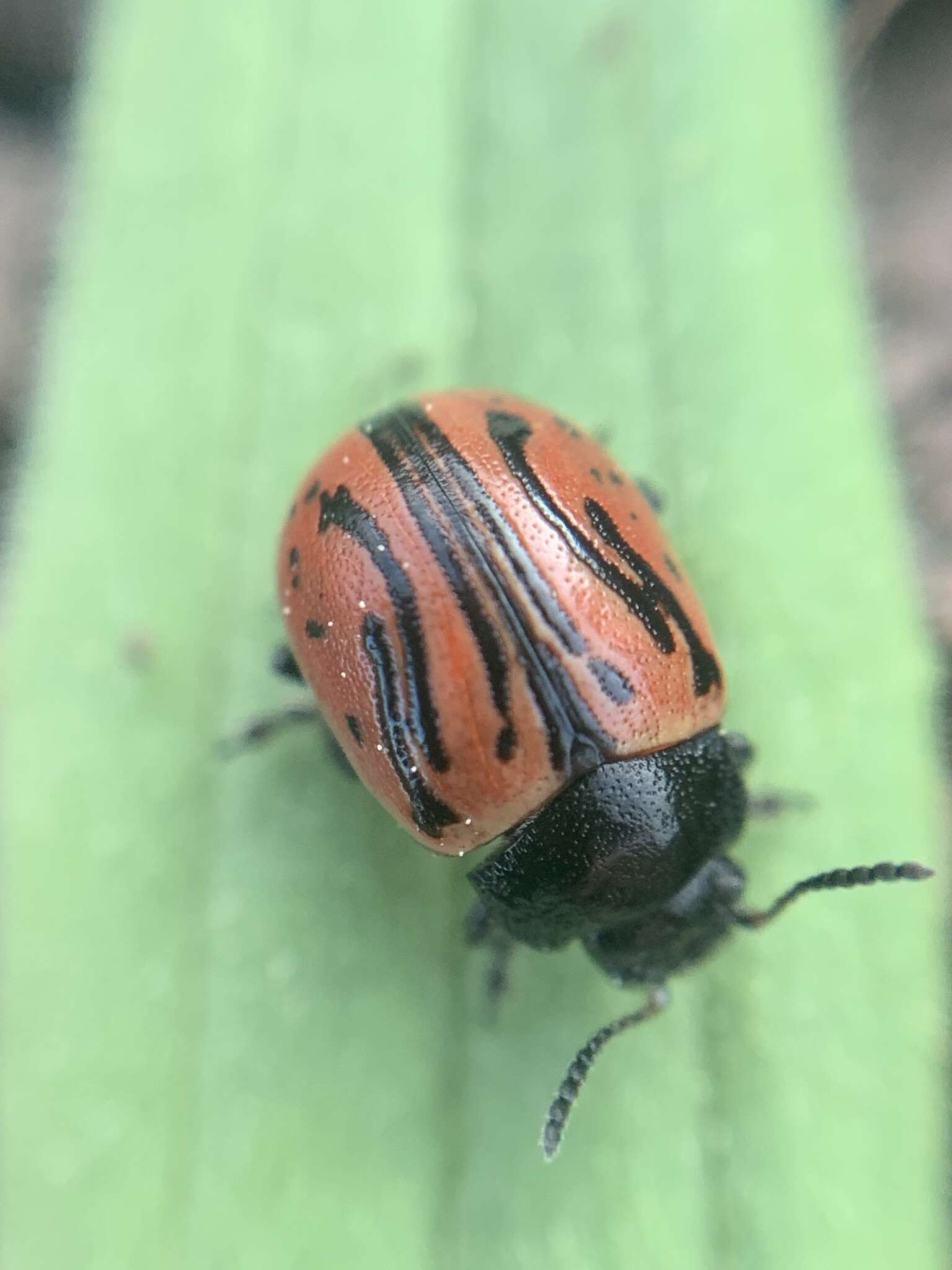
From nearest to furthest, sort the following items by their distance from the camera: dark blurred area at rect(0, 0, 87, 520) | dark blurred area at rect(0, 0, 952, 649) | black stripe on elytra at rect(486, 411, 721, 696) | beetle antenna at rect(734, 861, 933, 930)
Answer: beetle antenna at rect(734, 861, 933, 930) → black stripe on elytra at rect(486, 411, 721, 696) → dark blurred area at rect(0, 0, 952, 649) → dark blurred area at rect(0, 0, 87, 520)

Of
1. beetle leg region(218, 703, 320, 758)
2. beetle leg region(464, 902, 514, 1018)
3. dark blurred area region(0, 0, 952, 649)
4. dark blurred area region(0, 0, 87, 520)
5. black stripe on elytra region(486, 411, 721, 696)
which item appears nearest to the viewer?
black stripe on elytra region(486, 411, 721, 696)

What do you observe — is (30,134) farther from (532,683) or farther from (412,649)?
(532,683)

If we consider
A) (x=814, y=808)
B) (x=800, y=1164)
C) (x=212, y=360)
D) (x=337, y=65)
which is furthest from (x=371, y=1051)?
(x=337, y=65)

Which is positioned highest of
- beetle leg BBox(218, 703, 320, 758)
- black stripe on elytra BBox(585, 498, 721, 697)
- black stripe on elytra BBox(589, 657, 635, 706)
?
black stripe on elytra BBox(585, 498, 721, 697)

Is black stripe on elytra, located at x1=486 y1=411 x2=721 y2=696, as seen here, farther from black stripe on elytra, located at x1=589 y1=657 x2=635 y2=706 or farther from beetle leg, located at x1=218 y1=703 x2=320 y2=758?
beetle leg, located at x1=218 y1=703 x2=320 y2=758

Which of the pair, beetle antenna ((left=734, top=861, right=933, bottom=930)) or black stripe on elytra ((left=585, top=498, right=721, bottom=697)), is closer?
beetle antenna ((left=734, top=861, right=933, bottom=930))

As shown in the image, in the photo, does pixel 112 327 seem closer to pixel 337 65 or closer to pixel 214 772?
pixel 337 65

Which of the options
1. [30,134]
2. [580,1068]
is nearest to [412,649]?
[580,1068]

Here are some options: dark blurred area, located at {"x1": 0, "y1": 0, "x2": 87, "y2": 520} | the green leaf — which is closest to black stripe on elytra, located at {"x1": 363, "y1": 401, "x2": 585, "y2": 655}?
the green leaf
